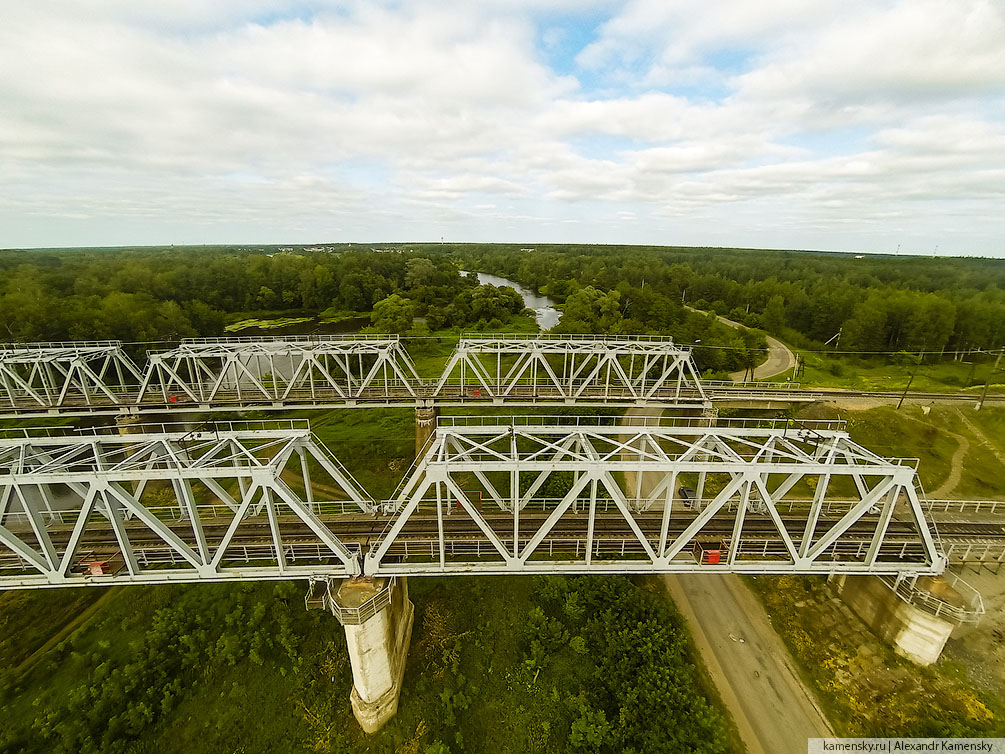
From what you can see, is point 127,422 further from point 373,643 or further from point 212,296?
point 212,296

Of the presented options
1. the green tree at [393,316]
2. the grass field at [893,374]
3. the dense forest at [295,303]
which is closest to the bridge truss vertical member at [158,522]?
the dense forest at [295,303]

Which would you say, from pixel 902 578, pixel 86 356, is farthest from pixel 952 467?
pixel 86 356

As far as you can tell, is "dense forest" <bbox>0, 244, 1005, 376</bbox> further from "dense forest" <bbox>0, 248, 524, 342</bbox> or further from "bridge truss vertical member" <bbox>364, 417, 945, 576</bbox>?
"bridge truss vertical member" <bbox>364, 417, 945, 576</bbox>

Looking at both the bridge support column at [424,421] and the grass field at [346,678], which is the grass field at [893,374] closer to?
the grass field at [346,678]

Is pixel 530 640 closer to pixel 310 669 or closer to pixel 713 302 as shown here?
pixel 310 669

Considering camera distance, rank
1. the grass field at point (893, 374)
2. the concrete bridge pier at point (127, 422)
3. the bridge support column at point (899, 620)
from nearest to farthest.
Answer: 1. the bridge support column at point (899, 620)
2. the concrete bridge pier at point (127, 422)
3. the grass field at point (893, 374)

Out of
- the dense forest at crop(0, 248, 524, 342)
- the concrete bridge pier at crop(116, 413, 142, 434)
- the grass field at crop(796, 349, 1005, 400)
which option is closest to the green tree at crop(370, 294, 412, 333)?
the dense forest at crop(0, 248, 524, 342)
